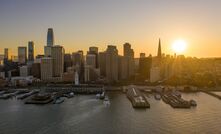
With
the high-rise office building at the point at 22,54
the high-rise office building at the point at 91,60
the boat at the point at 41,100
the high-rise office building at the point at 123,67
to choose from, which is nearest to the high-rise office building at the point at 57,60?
the high-rise office building at the point at 91,60

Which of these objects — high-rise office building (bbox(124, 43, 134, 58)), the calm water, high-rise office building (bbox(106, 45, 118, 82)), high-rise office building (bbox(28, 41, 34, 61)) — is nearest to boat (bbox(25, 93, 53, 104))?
the calm water

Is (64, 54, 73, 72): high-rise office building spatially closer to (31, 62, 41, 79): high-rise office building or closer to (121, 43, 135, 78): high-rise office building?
(31, 62, 41, 79): high-rise office building

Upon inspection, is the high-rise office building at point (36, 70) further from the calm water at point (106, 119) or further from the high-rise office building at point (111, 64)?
the calm water at point (106, 119)

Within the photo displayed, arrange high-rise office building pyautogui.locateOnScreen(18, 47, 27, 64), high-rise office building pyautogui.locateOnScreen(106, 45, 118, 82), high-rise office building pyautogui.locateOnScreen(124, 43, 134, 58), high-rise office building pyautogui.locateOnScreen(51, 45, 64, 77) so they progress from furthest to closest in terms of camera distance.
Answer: high-rise office building pyautogui.locateOnScreen(18, 47, 27, 64) → high-rise office building pyautogui.locateOnScreen(124, 43, 134, 58) → high-rise office building pyautogui.locateOnScreen(51, 45, 64, 77) → high-rise office building pyautogui.locateOnScreen(106, 45, 118, 82)

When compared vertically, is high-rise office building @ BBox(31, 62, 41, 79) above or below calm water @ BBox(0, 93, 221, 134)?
above

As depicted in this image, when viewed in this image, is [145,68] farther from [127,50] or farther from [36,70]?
[36,70]

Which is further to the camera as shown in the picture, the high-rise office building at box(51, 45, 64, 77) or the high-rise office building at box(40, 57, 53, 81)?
the high-rise office building at box(51, 45, 64, 77)

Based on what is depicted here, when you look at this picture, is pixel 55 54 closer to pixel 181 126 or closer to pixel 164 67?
pixel 164 67

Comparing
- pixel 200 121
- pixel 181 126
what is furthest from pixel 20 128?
pixel 200 121
